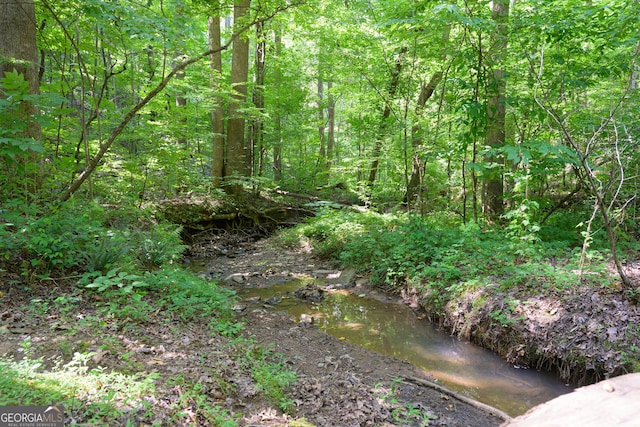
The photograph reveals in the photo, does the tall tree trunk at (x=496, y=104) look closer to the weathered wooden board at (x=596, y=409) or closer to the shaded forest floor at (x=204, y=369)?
the shaded forest floor at (x=204, y=369)

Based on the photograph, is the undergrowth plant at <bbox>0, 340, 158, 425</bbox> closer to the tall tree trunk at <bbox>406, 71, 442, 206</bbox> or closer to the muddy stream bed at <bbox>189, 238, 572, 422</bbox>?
the muddy stream bed at <bbox>189, 238, 572, 422</bbox>

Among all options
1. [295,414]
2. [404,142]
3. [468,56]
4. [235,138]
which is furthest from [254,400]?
[235,138]

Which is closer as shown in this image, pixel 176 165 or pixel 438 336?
pixel 438 336

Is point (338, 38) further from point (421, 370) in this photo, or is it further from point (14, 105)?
point (421, 370)

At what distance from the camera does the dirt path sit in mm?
3527

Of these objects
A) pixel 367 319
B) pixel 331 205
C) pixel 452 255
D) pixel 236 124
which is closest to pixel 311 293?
pixel 367 319

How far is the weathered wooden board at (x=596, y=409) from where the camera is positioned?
139 centimetres

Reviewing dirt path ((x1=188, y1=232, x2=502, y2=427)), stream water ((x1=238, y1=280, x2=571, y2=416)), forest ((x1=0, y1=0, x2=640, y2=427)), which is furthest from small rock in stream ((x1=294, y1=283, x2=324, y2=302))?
forest ((x1=0, y1=0, x2=640, y2=427))

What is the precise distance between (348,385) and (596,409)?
2895 millimetres

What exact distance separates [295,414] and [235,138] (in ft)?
34.0

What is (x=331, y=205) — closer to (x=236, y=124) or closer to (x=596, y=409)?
(x=236, y=124)

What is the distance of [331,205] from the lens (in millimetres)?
12531

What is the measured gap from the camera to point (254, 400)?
329cm

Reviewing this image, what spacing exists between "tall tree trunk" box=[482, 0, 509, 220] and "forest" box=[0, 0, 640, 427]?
66mm
